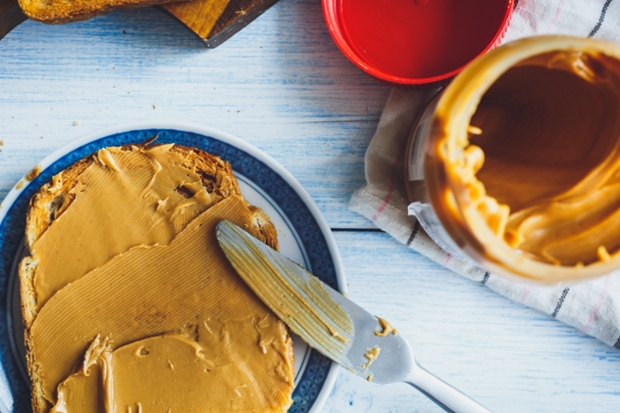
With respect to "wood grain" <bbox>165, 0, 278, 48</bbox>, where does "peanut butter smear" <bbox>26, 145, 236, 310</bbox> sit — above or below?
below

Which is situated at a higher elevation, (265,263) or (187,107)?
(187,107)

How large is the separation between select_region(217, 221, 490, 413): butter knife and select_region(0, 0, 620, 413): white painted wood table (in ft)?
0.41

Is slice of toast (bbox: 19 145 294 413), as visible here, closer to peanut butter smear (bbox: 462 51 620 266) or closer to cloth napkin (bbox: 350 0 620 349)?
cloth napkin (bbox: 350 0 620 349)

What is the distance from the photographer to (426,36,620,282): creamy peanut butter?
35.2 inches

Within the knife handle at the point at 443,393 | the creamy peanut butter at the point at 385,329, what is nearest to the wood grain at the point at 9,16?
the creamy peanut butter at the point at 385,329

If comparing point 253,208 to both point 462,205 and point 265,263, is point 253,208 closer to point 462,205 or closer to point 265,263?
point 265,263

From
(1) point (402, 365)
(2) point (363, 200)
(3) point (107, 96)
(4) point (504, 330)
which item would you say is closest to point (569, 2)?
(2) point (363, 200)

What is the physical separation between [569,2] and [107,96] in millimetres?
1195

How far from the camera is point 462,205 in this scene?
35.2 inches

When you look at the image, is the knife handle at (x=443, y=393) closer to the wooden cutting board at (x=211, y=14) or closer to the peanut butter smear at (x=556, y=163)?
the peanut butter smear at (x=556, y=163)

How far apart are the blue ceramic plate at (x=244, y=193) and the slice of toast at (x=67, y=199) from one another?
4 centimetres

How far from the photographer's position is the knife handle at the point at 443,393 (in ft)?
4.41

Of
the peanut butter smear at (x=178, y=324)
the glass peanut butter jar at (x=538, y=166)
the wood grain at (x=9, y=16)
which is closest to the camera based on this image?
the glass peanut butter jar at (x=538, y=166)

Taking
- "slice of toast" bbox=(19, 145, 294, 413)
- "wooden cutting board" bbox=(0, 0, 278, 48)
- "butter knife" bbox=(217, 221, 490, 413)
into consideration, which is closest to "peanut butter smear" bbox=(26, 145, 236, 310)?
"slice of toast" bbox=(19, 145, 294, 413)
